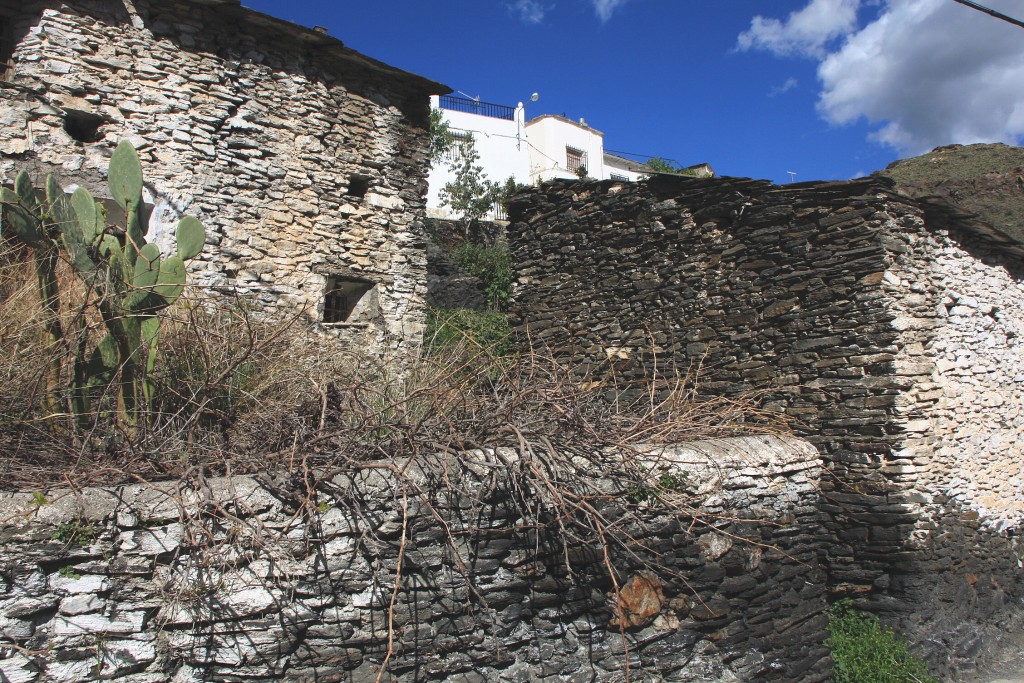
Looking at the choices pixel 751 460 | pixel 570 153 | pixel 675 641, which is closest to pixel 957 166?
pixel 751 460

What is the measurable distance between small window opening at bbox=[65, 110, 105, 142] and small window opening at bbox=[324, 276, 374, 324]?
Answer: 293 cm

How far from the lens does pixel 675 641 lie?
4.56 metres

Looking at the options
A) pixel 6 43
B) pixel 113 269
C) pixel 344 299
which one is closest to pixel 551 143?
pixel 344 299

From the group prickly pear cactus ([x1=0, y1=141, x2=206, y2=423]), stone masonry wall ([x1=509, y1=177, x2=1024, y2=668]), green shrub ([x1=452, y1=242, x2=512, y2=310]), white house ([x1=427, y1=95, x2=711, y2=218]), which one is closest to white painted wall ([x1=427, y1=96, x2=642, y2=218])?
white house ([x1=427, y1=95, x2=711, y2=218])

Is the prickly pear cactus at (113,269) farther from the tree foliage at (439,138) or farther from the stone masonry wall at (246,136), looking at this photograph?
the tree foliage at (439,138)

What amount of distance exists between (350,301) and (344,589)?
5.97 m

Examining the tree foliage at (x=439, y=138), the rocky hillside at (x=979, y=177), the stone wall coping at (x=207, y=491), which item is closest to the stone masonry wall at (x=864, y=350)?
the stone wall coping at (x=207, y=491)

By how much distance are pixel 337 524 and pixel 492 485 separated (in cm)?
84

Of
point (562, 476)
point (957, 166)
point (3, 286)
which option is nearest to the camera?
point (562, 476)

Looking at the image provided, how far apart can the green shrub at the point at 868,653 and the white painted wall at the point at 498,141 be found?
2024 centimetres

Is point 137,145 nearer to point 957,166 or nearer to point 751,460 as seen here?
point 751,460

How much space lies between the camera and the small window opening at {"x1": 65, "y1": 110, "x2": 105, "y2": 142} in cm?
725

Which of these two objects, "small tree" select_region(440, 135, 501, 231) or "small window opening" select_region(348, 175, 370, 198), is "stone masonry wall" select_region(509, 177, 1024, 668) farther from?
"small tree" select_region(440, 135, 501, 231)

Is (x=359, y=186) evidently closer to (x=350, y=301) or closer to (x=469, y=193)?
(x=350, y=301)
